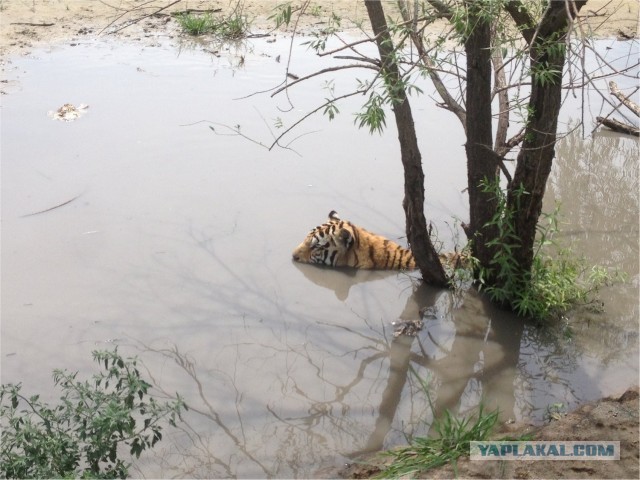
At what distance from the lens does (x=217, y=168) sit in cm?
771

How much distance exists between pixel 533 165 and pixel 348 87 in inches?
182

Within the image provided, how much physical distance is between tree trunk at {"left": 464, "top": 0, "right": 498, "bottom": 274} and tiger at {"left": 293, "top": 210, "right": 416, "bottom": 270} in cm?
73

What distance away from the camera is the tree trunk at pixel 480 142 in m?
5.27

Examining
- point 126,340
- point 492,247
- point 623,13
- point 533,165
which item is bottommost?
point 126,340

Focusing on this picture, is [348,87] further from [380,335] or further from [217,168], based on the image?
[380,335]

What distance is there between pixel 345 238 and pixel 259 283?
2.68 feet

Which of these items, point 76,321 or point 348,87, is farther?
point 348,87

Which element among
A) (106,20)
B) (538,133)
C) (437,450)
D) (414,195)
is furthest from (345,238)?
(106,20)

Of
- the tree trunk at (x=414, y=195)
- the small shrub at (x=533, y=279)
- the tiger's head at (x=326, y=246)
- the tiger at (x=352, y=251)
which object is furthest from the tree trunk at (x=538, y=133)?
the tiger's head at (x=326, y=246)

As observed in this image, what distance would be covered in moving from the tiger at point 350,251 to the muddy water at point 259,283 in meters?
0.11

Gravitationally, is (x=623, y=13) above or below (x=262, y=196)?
above

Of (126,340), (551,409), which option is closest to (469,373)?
(551,409)

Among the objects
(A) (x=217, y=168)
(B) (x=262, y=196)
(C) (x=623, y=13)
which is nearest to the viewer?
(B) (x=262, y=196)

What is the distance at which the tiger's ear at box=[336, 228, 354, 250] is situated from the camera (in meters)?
6.41
